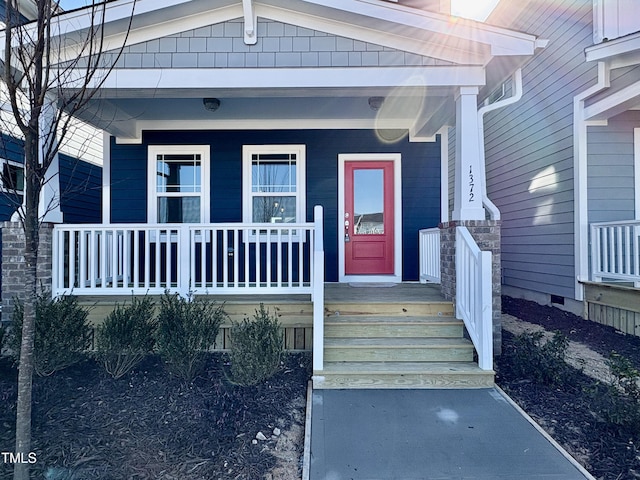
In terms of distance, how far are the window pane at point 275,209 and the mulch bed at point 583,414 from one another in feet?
11.1

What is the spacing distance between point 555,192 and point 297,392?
5.49 metres

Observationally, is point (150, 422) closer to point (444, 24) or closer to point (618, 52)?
point (444, 24)

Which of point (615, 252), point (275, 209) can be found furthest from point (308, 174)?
point (615, 252)

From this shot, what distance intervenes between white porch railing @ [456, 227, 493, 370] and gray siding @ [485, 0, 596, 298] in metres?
3.05

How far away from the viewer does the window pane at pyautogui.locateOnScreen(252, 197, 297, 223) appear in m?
5.99

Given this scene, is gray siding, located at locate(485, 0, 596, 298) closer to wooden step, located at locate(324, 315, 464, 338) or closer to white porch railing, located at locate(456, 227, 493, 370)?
white porch railing, located at locate(456, 227, 493, 370)

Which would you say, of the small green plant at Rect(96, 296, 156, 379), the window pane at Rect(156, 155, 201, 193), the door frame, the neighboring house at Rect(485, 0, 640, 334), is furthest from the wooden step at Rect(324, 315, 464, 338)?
the window pane at Rect(156, 155, 201, 193)

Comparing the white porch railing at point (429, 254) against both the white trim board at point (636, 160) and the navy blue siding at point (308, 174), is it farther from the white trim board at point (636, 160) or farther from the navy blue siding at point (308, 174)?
the white trim board at point (636, 160)

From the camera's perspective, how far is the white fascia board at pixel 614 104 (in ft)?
16.2

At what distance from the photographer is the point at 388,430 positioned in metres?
2.76

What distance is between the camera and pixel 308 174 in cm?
602

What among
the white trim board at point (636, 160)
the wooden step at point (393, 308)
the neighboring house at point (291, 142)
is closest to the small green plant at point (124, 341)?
the neighboring house at point (291, 142)

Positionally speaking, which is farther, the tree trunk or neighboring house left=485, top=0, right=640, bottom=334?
neighboring house left=485, top=0, right=640, bottom=334

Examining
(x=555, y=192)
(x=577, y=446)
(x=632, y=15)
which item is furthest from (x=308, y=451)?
(x=632, y=15)
